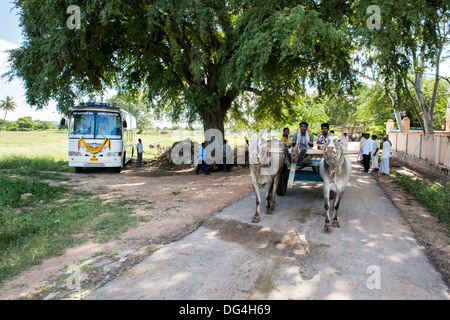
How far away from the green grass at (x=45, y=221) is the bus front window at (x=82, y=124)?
4.55m

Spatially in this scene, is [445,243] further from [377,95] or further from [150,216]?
[377,95]

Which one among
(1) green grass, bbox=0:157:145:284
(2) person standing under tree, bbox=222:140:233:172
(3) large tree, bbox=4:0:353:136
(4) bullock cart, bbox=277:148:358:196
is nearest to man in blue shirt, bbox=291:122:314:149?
(4) bullock cart, bbox=277:148:358:196

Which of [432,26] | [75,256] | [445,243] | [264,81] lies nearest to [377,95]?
[432,26]

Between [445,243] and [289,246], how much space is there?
2.94 m

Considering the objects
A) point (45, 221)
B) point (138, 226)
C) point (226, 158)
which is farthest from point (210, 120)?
point (45, 221)

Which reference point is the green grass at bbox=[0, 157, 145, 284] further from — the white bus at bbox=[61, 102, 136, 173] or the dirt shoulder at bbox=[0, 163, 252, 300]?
the white bus at bbox=[61, 102, 136, 173]

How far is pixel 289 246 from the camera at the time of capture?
16.6 ft

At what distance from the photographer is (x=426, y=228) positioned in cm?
619

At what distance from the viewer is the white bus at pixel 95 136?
45.2 feet

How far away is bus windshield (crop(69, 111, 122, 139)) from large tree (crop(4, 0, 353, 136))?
4.04 ft

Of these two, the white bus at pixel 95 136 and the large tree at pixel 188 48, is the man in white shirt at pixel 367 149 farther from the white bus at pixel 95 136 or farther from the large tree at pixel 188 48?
the white bus at pixel 95 136
